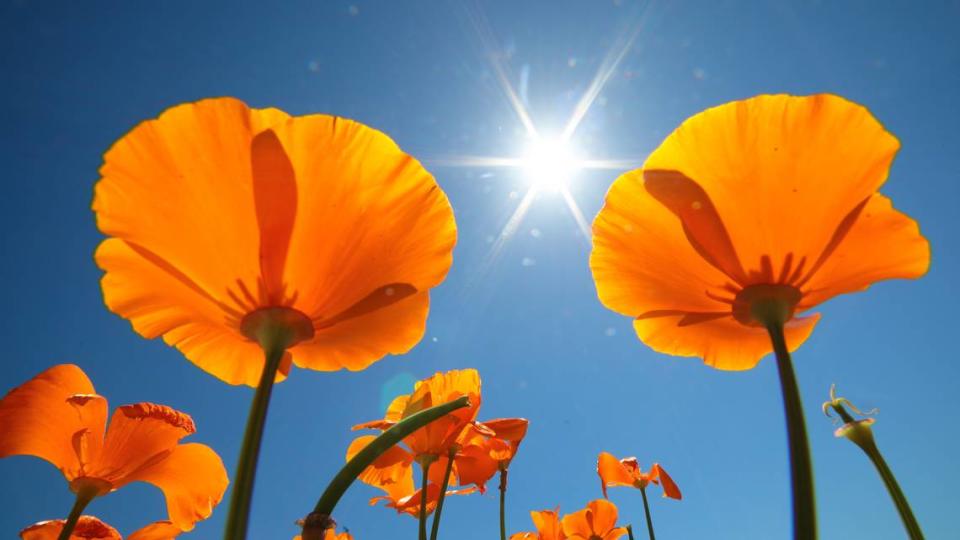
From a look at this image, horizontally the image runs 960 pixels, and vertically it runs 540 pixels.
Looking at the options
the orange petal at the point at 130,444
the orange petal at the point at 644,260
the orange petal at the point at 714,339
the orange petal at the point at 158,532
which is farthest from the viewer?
the orange petal at the point at 158,532

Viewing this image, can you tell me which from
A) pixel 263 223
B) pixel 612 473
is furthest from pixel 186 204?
pixel 612 473

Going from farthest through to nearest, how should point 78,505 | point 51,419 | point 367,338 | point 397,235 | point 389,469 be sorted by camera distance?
point 389,469 → point 51,419 → point 78,505 → point 367,338 → point 397,235

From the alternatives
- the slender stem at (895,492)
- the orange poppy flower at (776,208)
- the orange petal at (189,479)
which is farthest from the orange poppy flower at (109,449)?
the slender stem at (895,492)

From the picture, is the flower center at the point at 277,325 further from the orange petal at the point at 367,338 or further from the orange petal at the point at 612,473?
the orange petal at the point at 612,473

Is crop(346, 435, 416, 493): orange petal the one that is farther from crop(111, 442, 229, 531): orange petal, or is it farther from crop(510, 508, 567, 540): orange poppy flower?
crop(510, 508, 567, 540): orange poppy flower

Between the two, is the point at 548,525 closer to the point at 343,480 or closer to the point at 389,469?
the point at 389,469

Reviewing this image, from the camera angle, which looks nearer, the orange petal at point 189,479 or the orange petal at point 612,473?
the orange petal at point 189,479

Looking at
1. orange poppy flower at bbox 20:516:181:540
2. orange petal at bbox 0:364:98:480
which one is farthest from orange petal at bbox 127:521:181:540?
orange petal at bbox 0:364:98:480
